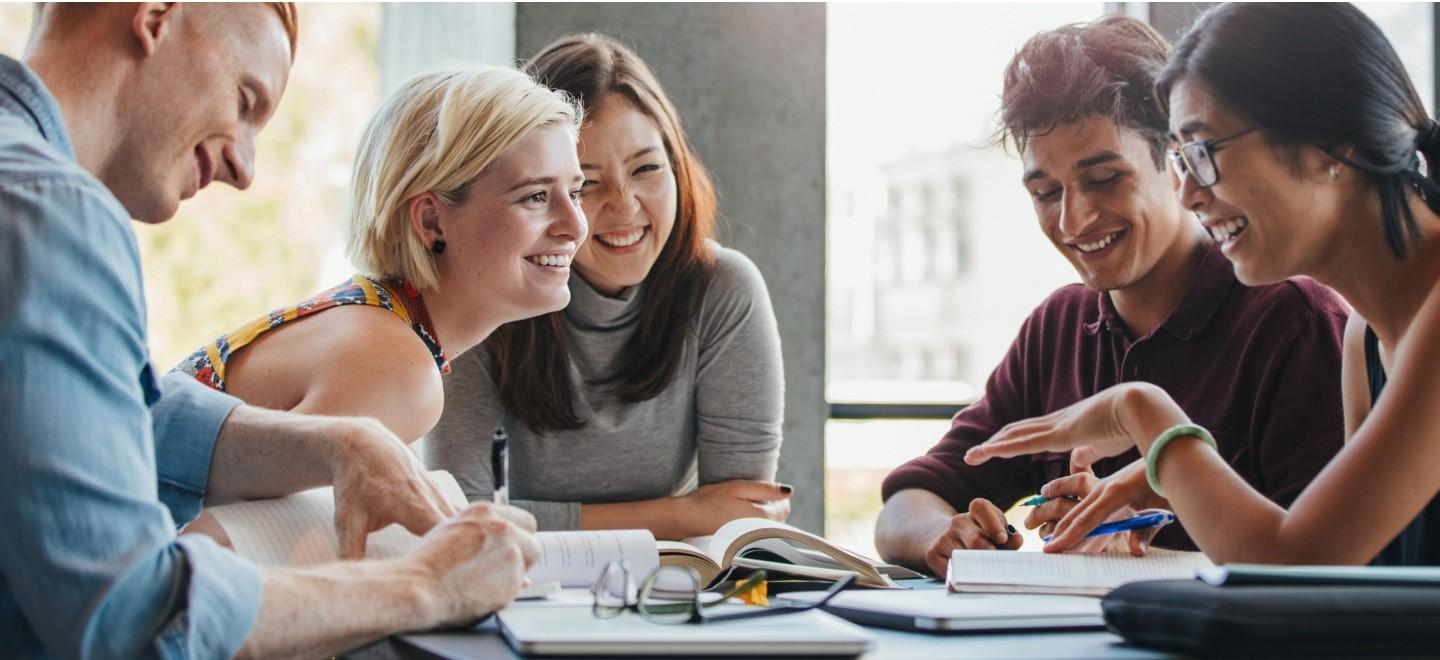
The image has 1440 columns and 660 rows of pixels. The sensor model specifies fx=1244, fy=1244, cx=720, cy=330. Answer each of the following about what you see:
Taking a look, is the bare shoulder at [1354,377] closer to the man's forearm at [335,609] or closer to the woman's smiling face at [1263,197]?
the woman's smiling face at [1263,197]

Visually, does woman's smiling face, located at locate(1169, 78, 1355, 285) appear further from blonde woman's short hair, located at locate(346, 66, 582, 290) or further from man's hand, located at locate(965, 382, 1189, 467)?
blonde woman's short hair, located at locate(346, 66, 582, 290)

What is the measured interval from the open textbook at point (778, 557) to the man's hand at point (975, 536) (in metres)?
0.06

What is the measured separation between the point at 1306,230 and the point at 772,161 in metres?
2.20

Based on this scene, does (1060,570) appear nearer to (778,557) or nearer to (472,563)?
(778,557)

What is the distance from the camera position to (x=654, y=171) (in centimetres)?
247

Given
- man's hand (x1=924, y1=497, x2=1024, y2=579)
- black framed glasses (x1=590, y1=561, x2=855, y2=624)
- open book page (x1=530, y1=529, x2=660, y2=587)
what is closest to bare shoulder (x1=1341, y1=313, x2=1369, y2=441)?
man's hand (x1=924, y1=497, x2=1024, y2=579)

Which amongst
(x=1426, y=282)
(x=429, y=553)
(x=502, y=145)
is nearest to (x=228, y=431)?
(x=429, y=553)

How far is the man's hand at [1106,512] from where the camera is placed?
1543mm

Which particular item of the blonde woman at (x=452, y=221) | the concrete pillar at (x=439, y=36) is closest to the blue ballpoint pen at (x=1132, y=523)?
the blonde woman at (x=452, y=221)

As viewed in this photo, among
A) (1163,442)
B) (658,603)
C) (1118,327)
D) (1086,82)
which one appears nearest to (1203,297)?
(1118,327)

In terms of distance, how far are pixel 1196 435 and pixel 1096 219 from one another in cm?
68

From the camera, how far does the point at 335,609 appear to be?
1.01m

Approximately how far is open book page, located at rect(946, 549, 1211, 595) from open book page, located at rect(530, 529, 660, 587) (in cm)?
35

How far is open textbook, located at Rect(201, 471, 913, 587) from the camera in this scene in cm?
127
